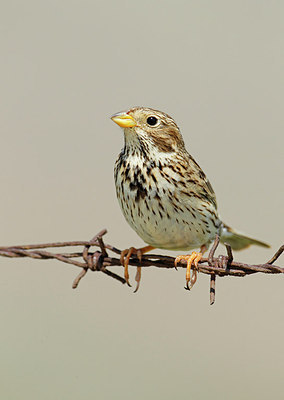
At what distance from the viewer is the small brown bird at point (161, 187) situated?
407cm

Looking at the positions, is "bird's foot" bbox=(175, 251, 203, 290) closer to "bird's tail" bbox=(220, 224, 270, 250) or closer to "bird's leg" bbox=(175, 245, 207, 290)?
"bird's leg" bbox=(175, 245, 207, 290)

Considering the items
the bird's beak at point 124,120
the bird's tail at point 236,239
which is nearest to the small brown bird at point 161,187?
the bird's beak at point 124,120

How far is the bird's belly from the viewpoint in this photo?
405 centimetres

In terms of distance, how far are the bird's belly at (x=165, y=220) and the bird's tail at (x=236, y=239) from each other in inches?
23.1

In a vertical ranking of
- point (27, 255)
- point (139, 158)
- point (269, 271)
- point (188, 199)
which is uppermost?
point (139, 158)

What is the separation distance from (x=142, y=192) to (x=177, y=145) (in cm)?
57

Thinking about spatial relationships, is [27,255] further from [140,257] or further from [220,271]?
[220,271]

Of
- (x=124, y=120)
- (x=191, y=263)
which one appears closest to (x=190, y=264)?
(x=191, y=263)

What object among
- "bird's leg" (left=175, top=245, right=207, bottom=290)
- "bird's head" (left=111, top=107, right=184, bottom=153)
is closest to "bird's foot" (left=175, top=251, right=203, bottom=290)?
"bird's leg" (left=175, top=245, right=207, bottom=290)

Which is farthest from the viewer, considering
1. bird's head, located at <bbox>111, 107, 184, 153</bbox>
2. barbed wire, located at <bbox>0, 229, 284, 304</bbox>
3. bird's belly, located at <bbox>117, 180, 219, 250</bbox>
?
bird's head, located at <bbox>111, 107, 184, 153</bbox>

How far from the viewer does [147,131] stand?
427 centimetres

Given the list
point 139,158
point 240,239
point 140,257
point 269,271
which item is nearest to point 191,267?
point 140,257

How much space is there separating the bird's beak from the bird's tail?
129cm

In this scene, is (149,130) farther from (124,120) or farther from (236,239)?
(236,239)
